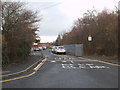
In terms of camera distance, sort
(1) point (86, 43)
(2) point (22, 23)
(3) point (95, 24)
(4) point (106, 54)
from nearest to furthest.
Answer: (2) point (22, 23)
(4) point (106, 54)
(3) point (95, 24)
(1) point (86, 43)

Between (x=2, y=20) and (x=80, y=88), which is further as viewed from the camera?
(x=2, y=20)

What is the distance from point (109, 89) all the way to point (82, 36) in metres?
32.0

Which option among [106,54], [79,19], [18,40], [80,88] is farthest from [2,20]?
[79,19]

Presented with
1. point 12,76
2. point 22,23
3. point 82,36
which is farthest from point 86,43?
point 12,76

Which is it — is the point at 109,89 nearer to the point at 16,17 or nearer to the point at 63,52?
the point at 16,17

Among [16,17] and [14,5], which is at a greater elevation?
[14,5]

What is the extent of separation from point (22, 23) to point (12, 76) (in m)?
8.13

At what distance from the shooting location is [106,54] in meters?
29.8

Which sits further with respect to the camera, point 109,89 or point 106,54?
point 106,54

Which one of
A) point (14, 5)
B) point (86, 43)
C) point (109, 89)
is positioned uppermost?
point (14, 5)

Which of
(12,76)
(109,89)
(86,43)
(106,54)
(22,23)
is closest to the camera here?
(109,89)

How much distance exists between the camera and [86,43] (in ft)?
123

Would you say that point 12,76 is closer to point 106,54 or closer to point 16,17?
point 16,17

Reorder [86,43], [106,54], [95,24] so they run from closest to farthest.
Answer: [106,54]
[95,24]
[86,43]
